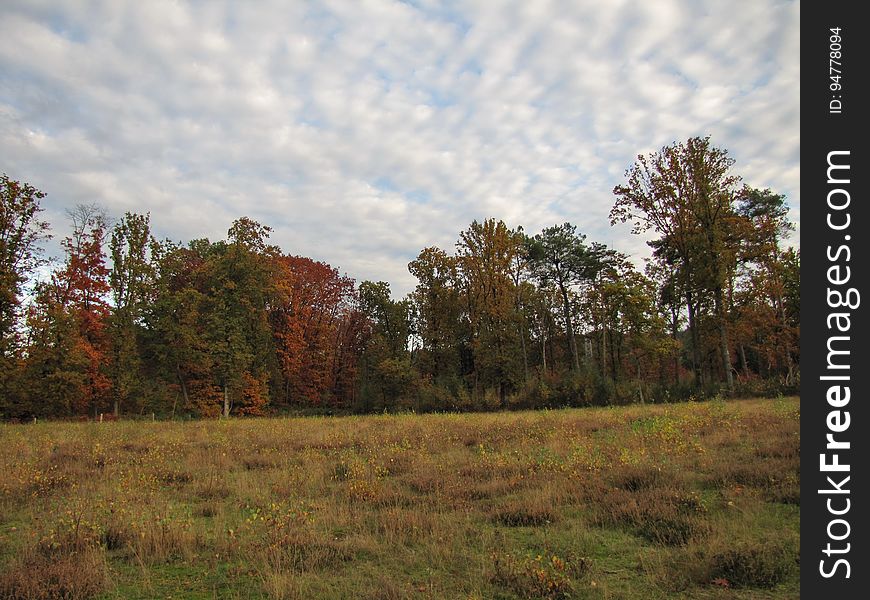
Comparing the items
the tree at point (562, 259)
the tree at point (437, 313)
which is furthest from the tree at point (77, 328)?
the tree at point (562, 259)

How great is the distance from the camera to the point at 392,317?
4241 centimetres

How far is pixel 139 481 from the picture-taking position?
374 inches

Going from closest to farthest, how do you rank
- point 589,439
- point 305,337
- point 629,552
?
point 629,552, point 589,439, point 305,337

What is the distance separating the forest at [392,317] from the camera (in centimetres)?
2728

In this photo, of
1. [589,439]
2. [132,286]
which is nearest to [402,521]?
[589,439]

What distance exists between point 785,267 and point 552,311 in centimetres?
2139

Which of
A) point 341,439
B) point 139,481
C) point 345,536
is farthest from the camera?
point 341,439

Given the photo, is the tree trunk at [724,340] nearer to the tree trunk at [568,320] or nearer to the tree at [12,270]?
the tree trunk at [568,320]

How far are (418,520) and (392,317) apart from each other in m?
35.9

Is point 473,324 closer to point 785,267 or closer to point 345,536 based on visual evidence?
point 785,267

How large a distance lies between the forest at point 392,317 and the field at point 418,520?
57.9 feet

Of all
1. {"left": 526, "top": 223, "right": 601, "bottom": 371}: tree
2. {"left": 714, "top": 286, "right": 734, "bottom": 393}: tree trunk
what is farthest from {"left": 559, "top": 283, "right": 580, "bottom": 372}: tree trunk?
{"left": 714, "top": 286, "right": 734, "bottom": 393}: tree trunk

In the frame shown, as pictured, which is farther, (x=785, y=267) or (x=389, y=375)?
(x=389, y=375)

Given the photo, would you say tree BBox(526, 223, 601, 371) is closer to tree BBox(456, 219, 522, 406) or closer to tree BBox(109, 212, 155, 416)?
tree BBox(456, 219, 522, 406)
